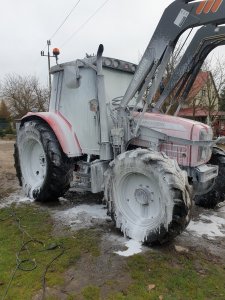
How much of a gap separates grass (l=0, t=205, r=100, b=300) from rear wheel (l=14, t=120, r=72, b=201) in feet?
1.60

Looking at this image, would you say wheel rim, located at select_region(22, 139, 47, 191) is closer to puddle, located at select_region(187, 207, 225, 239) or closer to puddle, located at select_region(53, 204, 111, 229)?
puddle, located at select_region(53, 204, 111, 229)

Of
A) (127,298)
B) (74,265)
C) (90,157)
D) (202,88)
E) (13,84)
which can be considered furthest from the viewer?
(13,84)

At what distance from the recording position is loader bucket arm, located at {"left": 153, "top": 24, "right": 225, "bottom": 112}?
5223mm

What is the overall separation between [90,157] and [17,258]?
2.29 m

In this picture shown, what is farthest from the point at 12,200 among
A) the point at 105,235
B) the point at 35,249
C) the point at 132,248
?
the point at 132,248

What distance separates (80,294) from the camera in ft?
11.8

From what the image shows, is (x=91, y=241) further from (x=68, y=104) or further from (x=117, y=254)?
(x=68, y=104)

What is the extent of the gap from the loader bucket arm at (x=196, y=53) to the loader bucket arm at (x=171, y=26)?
1.51 ft

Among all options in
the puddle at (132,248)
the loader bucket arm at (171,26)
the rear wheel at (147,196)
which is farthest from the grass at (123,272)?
the loader bucket arm at (171,26)

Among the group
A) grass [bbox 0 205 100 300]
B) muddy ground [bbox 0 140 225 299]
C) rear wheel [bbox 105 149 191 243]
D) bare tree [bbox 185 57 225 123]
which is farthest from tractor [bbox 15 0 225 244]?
bare tree [bbox 185 57 225 123]

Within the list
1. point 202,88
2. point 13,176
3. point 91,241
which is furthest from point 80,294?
point 202,88

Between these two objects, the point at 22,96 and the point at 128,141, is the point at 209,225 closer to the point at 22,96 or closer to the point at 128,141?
the point at 128,141

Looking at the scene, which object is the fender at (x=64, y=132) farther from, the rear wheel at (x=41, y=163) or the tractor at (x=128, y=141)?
the rear wheel at (x=41, y=163)

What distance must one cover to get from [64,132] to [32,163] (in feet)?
4.64
